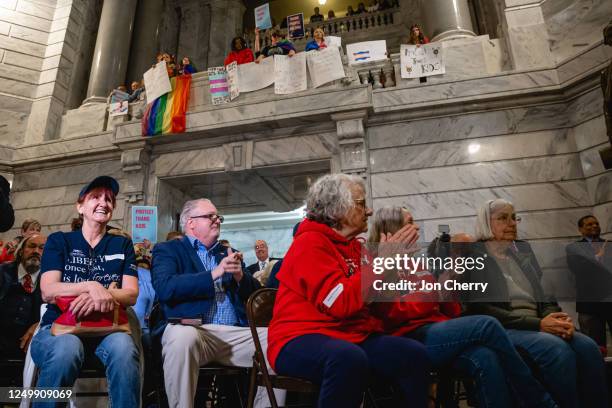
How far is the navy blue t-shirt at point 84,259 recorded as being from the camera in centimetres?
200

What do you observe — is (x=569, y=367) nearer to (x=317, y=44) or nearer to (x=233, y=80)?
(x=317, y=44)

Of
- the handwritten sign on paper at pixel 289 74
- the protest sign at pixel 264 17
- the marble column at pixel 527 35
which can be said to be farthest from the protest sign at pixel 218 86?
the marble column at pixel 527 35

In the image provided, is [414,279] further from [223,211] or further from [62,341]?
[223,211]

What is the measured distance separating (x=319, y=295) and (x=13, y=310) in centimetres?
232

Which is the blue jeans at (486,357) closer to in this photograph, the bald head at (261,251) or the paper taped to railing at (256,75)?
the bald head at (261,251)

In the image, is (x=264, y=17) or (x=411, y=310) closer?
(x=411, y=310)

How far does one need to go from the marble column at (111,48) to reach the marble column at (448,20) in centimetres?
645

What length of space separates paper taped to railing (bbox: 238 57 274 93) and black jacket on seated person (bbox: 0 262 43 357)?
4.13m

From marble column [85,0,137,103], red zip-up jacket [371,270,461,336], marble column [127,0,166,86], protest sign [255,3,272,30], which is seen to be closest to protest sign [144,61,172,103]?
protest sign [255,3,272,30]

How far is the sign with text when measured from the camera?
16.8 feet

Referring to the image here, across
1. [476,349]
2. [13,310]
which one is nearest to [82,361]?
[13,310]

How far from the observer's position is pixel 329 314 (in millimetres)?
1477

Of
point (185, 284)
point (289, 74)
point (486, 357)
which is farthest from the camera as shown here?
point (289, 74)

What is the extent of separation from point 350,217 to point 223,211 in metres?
6.12
